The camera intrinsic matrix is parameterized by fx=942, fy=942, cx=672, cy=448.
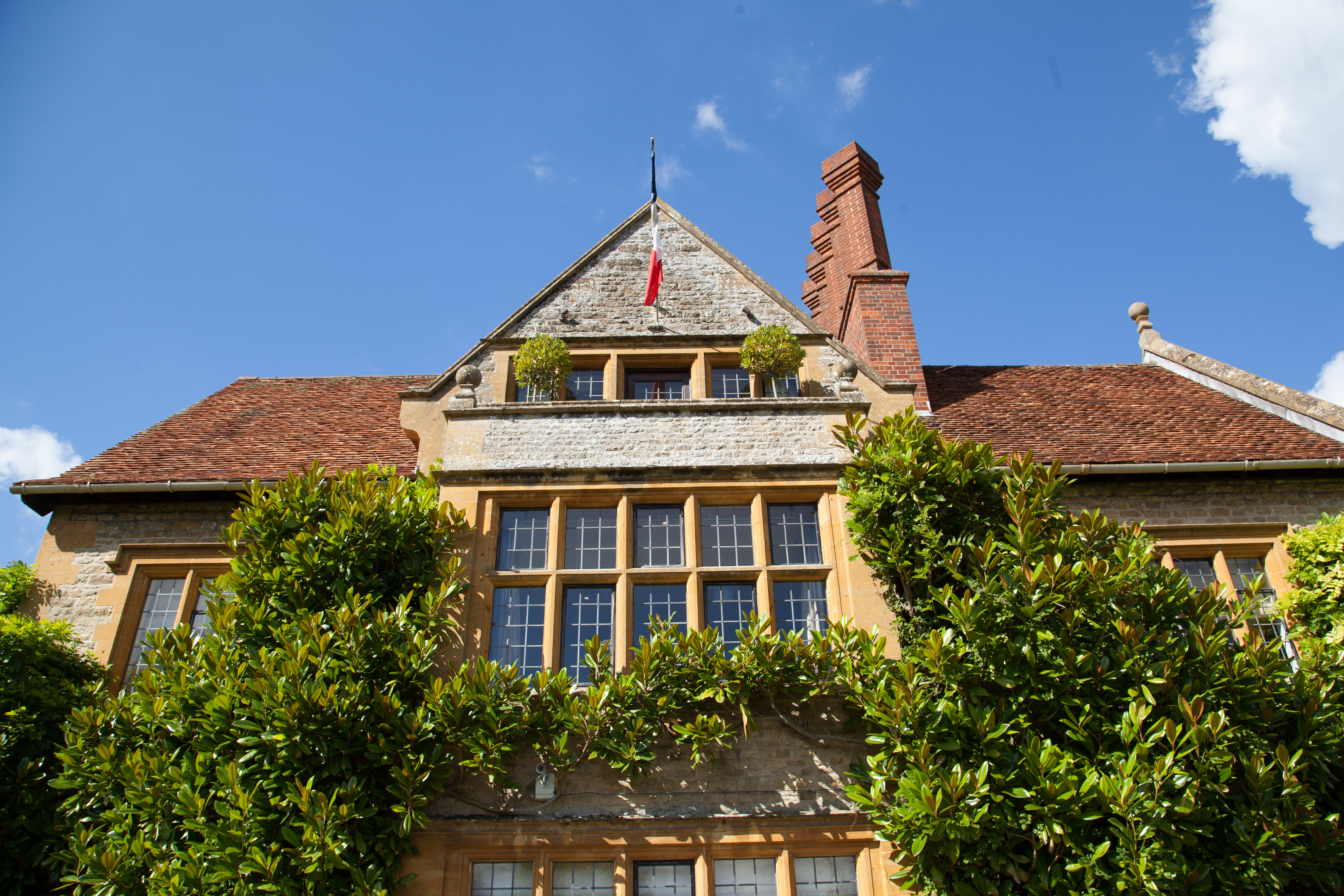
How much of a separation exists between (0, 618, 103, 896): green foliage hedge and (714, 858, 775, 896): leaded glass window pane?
5905 mm

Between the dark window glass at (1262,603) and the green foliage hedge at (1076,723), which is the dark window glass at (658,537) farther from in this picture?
the dark window glass at (1262,603)

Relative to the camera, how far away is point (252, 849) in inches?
289

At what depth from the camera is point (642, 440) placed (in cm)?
1060

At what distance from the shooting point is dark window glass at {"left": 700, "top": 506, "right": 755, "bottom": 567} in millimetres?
9961

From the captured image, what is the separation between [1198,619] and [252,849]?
817 cm

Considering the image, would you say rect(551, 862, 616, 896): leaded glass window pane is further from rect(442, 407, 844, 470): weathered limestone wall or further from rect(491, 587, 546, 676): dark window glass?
rect(442, 407, 844, 470): weathered limestone wall

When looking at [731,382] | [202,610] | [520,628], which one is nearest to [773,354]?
[731,382]

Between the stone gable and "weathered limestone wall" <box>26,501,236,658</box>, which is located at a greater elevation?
the stone gable

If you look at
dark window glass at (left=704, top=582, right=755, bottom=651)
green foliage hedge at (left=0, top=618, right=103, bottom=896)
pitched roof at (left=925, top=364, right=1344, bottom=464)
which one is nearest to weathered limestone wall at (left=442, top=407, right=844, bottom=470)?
dark window glass at (left=704, top=582, right=755, bottom=651)

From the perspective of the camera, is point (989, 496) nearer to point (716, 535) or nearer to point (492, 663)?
point (716, 535)

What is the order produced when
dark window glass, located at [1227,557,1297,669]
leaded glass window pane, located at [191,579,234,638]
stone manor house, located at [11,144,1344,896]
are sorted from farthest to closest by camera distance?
dark window glass, located at [1227,557,1297,669] < leaded glass window pane, located at [191,579,234,638] < stone manor house, located at [11,144,1344,896]

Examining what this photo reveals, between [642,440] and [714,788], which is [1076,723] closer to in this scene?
[714,788]

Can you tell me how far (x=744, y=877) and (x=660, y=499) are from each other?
3.86 m

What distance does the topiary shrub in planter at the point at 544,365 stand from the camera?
11.1m
